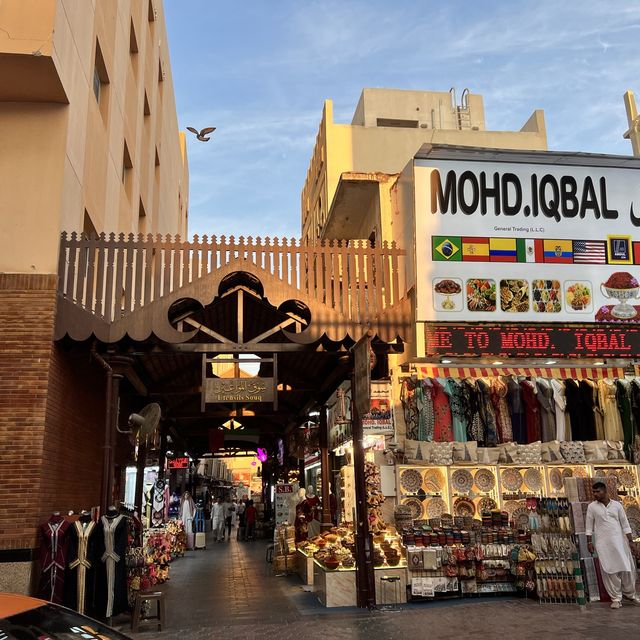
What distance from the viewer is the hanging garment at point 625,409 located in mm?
12391

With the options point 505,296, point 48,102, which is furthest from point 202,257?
point 505,296

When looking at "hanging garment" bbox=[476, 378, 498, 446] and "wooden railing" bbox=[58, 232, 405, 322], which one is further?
"hanging garment" bbox=[476, 378, 498, 446]

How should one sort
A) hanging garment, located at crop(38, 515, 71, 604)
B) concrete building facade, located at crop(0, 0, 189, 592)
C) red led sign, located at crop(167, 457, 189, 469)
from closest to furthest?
hanging garment, located at crop(38, 515, 71, 604) → concrete building facade, located at crop(0, 0, 189, 592) → red led sign, located at crop(167, 457, 189, 469)

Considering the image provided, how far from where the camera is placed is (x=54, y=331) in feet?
32.2

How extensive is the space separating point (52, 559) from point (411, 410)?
6.43 m

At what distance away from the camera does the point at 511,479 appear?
12.6m

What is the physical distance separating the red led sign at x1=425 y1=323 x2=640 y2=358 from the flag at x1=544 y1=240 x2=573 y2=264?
132 centimetres

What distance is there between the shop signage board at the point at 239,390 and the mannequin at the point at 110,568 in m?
2.26

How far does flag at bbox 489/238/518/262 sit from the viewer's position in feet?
40.3

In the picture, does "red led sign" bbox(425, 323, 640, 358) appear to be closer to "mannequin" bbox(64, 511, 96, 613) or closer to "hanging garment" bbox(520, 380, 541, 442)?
"hanging garment" bbox(520, 380, 541, 442)

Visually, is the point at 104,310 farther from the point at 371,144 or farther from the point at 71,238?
the point at 371,144

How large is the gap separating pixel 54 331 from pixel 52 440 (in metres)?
1.65

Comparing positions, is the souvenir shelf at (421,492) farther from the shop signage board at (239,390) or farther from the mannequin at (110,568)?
the mannequin at (110,568)

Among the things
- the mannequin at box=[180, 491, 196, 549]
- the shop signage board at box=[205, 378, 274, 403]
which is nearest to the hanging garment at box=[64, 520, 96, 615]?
the shop signage board at box=[205, 378, 274, 403]
